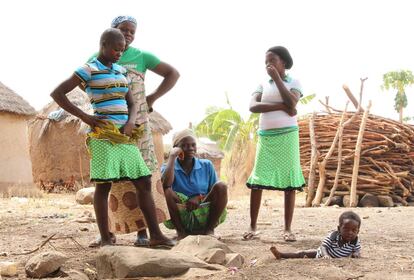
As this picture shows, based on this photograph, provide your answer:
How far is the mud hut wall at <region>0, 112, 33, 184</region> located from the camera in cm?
1216

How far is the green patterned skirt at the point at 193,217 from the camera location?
4430mm

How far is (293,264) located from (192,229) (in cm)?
135

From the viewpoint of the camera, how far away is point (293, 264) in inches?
130

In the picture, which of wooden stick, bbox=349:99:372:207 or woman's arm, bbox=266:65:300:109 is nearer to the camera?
woman's arm, bbox=266:65:300:109

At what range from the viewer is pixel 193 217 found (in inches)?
175

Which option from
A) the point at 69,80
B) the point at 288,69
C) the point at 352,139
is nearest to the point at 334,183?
the point at 352,139

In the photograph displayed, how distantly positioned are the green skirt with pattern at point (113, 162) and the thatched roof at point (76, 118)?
999cm

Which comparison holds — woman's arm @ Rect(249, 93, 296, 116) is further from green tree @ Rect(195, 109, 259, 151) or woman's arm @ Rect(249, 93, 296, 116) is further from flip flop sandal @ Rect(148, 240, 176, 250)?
green tree @ Rect(195, 109, 259, 151)

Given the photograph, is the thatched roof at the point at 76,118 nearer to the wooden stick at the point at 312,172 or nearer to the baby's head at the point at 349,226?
the wooden stick at the point at 312,172

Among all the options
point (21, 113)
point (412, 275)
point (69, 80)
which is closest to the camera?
point (412, 275)

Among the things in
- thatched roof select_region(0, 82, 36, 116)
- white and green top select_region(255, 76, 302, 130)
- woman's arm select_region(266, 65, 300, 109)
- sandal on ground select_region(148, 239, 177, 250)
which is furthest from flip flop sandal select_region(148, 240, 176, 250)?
thatched roof select_region(0, 82, 36, 116)

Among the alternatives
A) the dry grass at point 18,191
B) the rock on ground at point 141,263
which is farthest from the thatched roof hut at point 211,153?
the rock on ground at point 141,263

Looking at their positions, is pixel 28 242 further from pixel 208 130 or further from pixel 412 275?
pixel 208 130

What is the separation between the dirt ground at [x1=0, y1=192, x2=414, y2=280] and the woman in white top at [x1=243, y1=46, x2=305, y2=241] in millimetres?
407
